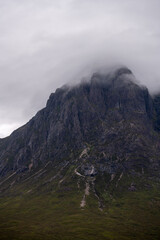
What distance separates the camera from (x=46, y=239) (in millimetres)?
197875

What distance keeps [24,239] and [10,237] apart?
44.1ft

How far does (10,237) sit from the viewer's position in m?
199

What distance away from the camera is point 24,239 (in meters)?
195

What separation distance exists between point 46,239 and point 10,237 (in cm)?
3079

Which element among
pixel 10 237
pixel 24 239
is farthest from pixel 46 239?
pixel 10 237

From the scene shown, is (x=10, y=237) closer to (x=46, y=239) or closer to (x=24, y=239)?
(x=24, y=239)

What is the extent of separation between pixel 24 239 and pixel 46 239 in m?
18.2
